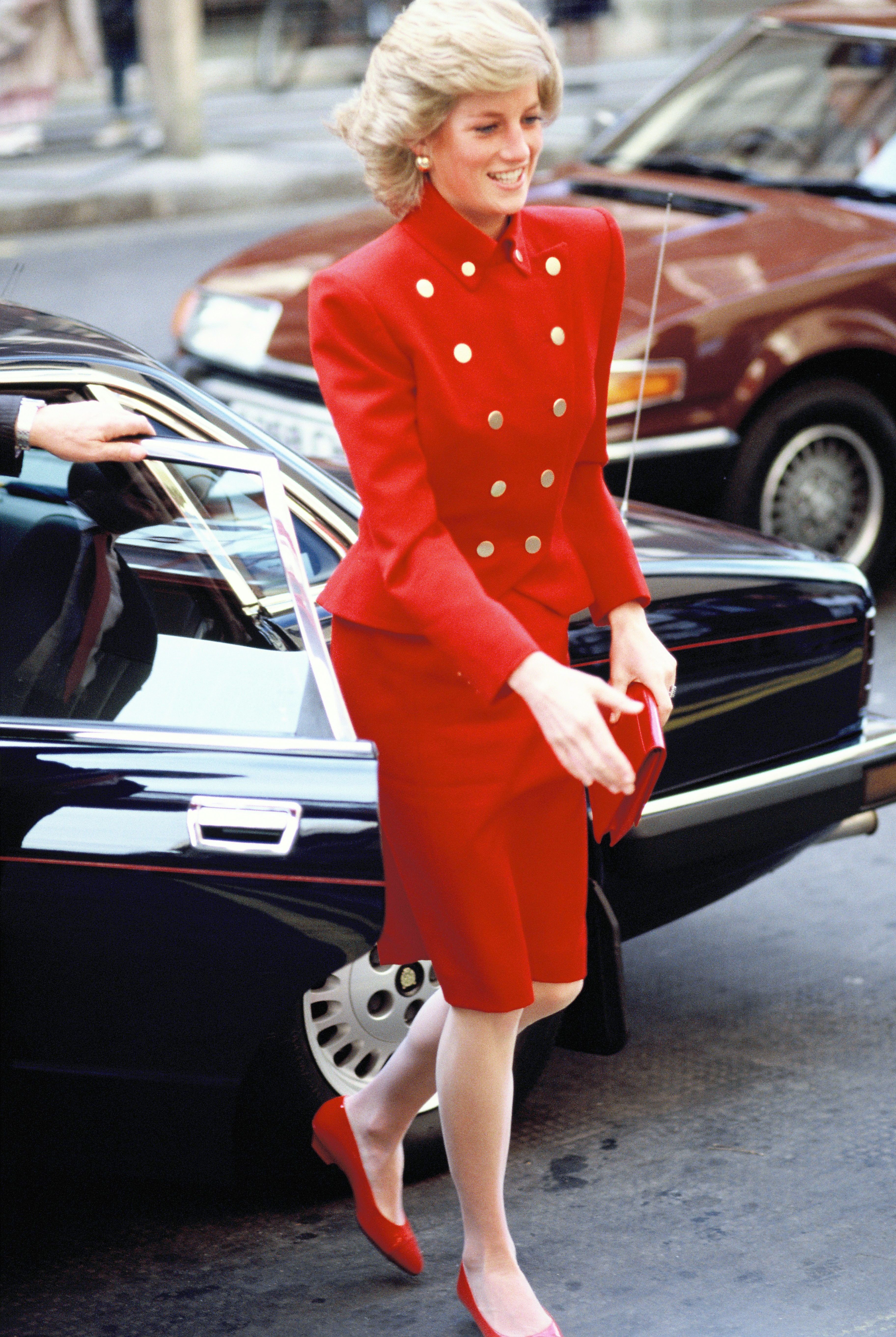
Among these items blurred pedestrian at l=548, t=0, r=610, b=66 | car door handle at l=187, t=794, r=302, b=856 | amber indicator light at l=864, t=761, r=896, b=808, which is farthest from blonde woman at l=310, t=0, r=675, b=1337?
blurred pedestrian at l=548, t=0, r=610, b=66

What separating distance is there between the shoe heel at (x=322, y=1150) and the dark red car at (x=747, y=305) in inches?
104

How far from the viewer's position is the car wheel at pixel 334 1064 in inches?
107

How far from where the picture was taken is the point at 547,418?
2.17 m

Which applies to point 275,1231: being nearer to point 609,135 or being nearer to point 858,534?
point 858,534

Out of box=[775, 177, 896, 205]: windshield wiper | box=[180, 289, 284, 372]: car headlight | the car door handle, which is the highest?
box=[775, 177, 896, 205]: windshield wiper

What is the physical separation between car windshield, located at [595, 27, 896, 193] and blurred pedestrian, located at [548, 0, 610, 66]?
12.5 metres

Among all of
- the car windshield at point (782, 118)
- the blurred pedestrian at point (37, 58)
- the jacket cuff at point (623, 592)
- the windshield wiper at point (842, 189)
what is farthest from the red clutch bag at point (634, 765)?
the blurred pedestrian at point (37, 58)

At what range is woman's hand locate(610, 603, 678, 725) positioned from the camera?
2338 millimetres

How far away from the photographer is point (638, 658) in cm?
235

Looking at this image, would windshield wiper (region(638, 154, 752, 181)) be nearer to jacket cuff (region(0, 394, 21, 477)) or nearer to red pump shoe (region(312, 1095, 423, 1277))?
jacket cuff (region(0, 394, 21, 477))

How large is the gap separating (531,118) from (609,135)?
187 inches

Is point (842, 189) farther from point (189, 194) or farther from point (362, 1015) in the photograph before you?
point (189, 194)

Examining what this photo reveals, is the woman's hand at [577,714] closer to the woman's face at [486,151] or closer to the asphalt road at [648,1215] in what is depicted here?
the woman's face at [486,151]

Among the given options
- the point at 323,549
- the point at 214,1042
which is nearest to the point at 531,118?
the point at 323,549
